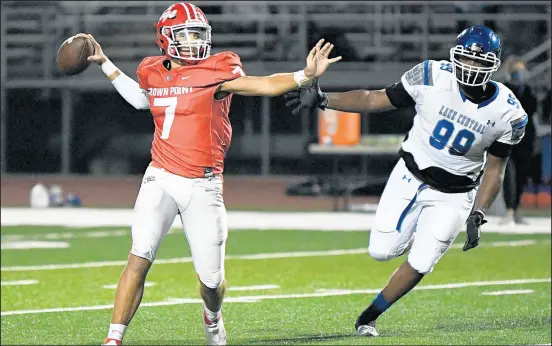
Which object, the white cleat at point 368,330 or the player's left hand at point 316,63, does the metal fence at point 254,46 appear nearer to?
the white cleat at point 368,330

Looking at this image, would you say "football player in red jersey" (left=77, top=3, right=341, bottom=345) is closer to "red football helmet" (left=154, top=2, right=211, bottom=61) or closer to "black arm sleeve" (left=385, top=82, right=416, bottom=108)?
"red football helmet" (left=154, top=2, right=211, bottom=61)

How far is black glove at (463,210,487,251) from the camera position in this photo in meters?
8.11

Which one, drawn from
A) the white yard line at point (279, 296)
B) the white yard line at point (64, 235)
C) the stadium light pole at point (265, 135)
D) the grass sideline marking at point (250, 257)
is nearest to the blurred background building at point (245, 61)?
the stadium light pole at point (265, 135)

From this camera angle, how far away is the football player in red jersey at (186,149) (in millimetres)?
7305

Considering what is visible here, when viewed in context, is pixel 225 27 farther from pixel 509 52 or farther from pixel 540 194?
pixel 540 194

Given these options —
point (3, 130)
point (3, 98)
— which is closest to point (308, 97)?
point (3, 98)

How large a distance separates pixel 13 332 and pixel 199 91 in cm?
250

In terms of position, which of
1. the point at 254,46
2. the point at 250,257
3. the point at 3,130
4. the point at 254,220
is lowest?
the point at 3,130

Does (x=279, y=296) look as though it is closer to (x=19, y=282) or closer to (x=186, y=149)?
(x=19, y=282)

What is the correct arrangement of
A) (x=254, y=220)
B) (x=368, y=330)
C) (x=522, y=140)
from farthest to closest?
1. (x=254, y=220)
2. (x=522, y=140)
3. (x=368, y=330)

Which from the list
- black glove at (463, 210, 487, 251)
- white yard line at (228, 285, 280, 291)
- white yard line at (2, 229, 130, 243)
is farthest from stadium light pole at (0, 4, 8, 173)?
black glove at (463, 210, 487, 251)

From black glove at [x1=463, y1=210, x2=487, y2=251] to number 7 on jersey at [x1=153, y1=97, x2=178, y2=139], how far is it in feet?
6.25

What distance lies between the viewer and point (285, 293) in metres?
11.0

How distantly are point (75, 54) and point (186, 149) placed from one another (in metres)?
1.03
